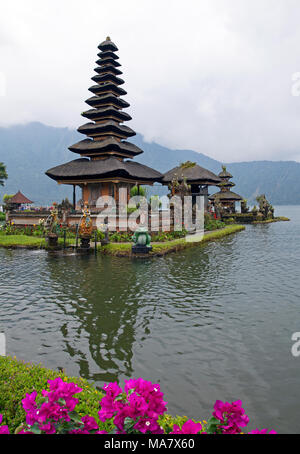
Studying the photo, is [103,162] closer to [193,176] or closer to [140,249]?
[193,176]

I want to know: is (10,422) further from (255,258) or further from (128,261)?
(255,258)

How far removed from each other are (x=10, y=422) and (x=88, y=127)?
36.3 metres

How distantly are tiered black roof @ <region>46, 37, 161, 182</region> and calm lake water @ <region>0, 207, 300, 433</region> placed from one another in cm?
1942

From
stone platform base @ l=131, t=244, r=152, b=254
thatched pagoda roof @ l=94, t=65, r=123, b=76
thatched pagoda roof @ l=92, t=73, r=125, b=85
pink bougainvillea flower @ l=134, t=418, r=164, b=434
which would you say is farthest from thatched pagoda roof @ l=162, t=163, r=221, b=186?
pink bougainvillea flower @ l=134, t=418, r=164, b=434

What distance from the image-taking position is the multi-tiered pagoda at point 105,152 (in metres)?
33.0

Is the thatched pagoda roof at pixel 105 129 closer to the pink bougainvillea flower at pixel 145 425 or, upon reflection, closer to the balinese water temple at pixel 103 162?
the balinese water temple at pixel 103 162

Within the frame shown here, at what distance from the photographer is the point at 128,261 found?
17.9 m

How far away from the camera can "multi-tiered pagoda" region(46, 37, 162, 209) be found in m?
33.0

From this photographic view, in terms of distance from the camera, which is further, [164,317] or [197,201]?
[197,201]

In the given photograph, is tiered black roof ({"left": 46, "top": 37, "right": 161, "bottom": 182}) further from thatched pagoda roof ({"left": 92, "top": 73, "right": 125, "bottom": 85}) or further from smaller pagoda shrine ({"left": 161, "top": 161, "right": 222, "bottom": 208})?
smaller pagoda shrine ({"left": 161, "top": 161, "right": 222, "bottom": 208})

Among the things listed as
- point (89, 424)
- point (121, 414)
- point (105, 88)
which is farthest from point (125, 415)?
point (105, 88)

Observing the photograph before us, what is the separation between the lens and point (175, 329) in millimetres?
7961

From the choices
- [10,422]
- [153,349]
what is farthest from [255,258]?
[10,422]

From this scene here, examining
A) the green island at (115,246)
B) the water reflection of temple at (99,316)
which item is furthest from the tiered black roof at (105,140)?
the water reflection of temple at (99,316)
